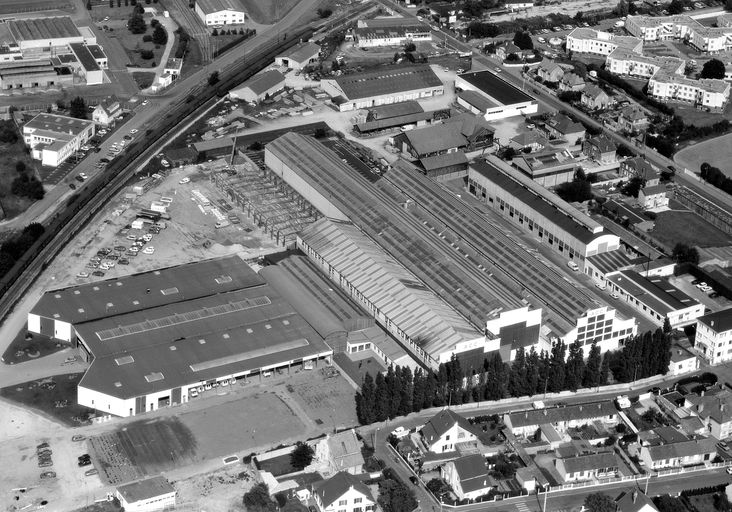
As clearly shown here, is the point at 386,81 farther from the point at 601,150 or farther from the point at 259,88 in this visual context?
the point at 601,150

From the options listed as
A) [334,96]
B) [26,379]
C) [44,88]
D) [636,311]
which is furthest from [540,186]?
[44,88]

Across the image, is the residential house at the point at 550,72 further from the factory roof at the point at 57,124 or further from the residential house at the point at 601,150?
the factory roof at the point at 57,124

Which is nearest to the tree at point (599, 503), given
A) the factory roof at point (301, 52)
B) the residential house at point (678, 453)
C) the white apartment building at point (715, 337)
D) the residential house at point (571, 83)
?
the residential house at point (678, 453)

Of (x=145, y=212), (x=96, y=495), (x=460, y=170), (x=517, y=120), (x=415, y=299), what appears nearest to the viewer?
(x=96, y=495)

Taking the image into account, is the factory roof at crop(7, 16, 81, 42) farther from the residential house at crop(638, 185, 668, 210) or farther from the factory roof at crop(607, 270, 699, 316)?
the factory roof at crop(607, 270, 699, 316)

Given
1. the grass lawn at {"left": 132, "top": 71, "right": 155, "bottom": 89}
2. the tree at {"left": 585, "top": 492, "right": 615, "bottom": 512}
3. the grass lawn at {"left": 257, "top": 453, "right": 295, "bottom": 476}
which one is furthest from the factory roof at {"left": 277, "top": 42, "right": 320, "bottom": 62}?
the tree at {"left": 585, "top": 492, "right": 615, "bottom": 512}

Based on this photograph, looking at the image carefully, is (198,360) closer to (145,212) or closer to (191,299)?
(191,299)
